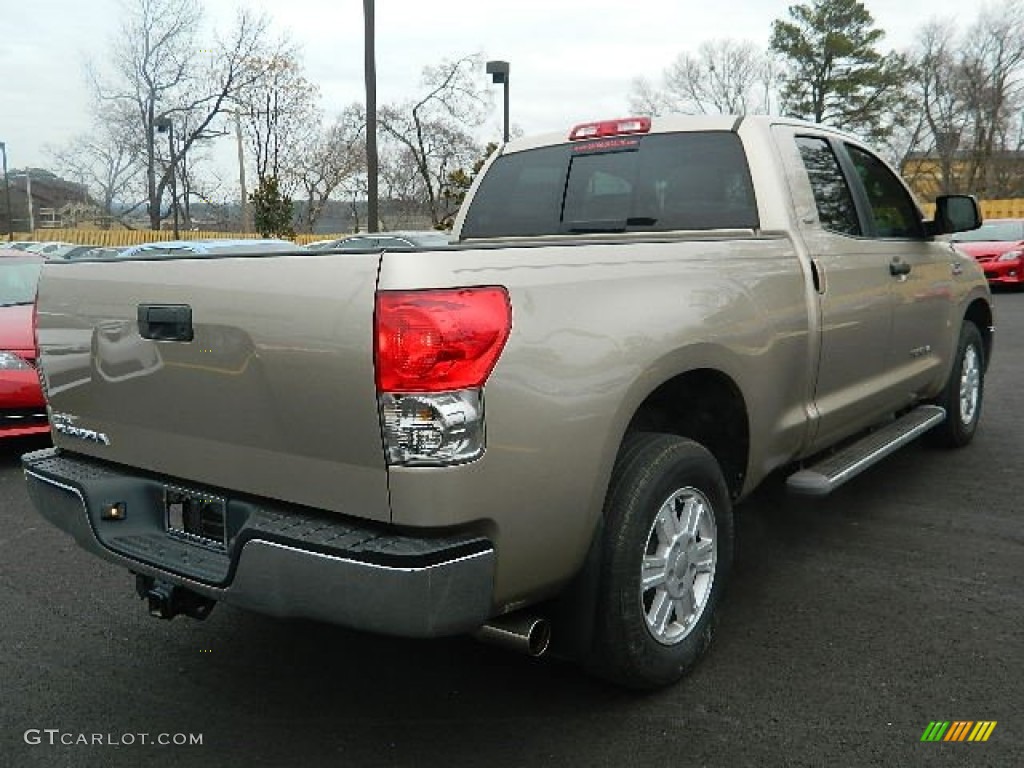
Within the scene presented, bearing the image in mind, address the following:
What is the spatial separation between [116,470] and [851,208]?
10.8ft

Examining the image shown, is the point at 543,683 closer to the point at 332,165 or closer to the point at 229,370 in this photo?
the point at 229,370

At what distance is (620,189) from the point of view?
13.5ft

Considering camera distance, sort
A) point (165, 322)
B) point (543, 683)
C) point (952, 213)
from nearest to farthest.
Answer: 1. point (165, 322)
2. point (543, 683)
3. point (952, 213)

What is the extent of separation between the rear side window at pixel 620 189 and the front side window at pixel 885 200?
932mm

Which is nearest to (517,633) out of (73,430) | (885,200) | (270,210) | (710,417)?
(710,417)

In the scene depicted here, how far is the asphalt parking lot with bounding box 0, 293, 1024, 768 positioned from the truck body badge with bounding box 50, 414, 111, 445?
83 centimetres

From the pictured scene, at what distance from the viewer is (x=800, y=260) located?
3.49 meters

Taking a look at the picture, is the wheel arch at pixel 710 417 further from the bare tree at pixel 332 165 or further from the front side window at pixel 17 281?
the bare tree at pixel 332 165

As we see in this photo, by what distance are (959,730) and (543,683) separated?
124cm

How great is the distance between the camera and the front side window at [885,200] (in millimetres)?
4387

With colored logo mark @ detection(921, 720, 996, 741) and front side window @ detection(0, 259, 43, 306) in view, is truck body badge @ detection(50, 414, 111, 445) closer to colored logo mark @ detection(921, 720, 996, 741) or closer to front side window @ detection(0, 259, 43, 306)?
colored logo mark @ detection(921, 720, 996, 741)

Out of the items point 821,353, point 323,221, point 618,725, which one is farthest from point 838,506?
point 323,221

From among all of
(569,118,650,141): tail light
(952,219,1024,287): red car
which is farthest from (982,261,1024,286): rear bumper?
(569,118,650,141): tail light

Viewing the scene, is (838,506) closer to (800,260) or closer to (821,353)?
(821,353)
